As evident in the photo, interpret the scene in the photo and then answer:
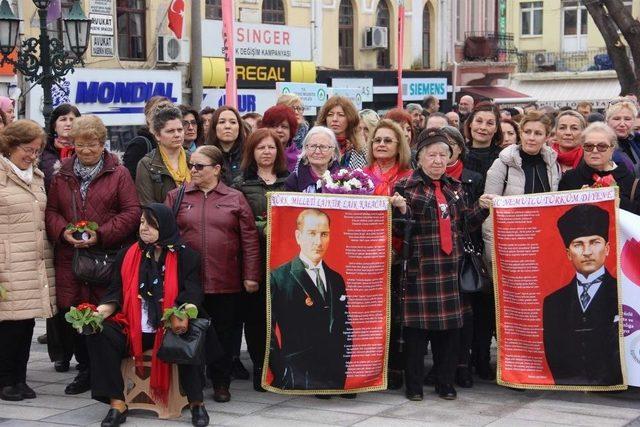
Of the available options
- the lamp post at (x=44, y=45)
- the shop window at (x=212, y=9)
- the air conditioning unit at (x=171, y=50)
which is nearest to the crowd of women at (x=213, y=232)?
the lamp post at (x=44, y=45)

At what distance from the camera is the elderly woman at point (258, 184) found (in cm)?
821

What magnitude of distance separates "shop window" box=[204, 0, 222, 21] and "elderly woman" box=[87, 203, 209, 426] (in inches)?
814

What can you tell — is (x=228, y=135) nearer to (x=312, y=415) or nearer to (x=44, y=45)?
(x=312, y=415)

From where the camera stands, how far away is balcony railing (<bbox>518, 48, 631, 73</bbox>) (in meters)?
48.3

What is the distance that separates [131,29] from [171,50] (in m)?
0.97

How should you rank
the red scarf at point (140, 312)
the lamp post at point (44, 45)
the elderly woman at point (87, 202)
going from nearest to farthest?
the red scarf at point (140, 312), the elderly woman at point (87, 202), the lamp post at point (44, 45)

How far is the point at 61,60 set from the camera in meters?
15.3

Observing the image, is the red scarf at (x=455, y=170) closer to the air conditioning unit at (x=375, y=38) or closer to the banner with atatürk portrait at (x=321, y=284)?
the banner with atatürk portrait at (x=321, y=284)

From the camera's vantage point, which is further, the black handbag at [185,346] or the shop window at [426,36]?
the shop window at [426,36]

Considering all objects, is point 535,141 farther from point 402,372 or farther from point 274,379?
point 274,379

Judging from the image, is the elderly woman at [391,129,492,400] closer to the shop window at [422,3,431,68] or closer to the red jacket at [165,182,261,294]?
the red jacket at [165,182,261,294]

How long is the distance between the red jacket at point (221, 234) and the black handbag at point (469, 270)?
1.39m

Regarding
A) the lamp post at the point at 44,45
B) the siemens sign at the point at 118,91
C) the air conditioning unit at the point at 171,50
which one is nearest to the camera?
the lamp post at the point at 44,45

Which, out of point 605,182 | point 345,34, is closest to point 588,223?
point 605,182
